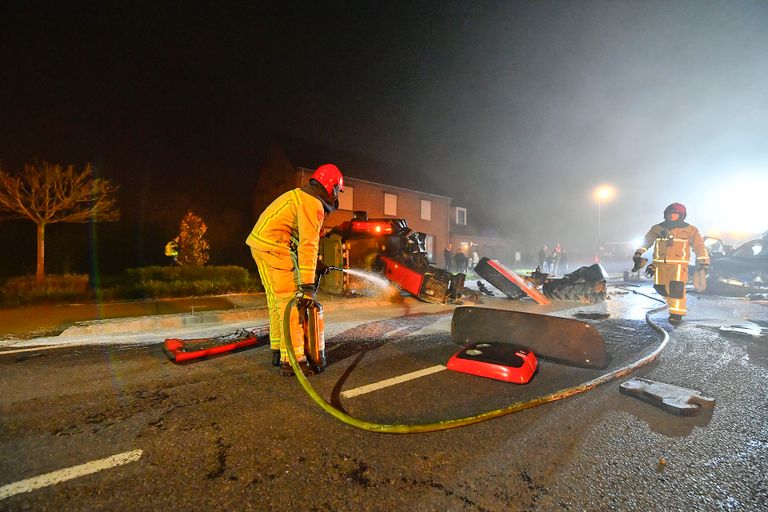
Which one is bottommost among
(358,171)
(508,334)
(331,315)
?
(331,315)

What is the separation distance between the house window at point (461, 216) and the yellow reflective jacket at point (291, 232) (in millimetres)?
30842

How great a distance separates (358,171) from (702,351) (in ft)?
75.3

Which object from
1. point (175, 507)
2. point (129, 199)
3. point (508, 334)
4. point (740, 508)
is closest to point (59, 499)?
point (175, 507)

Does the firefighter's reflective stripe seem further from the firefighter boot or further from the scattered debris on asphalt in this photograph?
the scattered debris on asphalt

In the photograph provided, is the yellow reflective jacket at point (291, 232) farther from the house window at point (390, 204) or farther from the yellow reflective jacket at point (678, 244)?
the house window at point (390, 204)

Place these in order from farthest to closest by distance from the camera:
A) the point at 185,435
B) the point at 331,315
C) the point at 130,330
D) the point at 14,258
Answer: the point at 14,258 → the point at 331,315 → the point at 130,330 → the point at 185,435

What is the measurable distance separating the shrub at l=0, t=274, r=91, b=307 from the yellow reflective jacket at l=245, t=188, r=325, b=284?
738 cm

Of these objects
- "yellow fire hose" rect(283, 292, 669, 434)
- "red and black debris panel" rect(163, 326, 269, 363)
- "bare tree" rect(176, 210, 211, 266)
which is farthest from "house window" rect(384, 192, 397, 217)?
"yellow fire hose" rect(283, 292, 669, 434)

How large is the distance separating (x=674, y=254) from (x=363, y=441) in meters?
7.07

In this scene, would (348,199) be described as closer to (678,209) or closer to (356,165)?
(356,165)

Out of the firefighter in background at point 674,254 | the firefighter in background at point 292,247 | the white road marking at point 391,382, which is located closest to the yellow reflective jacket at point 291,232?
the firefighter in background at point 292,247

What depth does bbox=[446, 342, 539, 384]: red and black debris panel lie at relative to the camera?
324cm

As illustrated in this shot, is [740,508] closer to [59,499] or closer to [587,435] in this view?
[587,435]

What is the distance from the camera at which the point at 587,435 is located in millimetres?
2336
